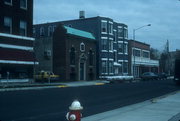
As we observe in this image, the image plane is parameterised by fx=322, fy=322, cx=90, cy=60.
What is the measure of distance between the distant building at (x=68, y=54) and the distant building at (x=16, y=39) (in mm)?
9794

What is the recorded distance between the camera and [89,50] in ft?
182

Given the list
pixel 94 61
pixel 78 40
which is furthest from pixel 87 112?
pixel 94 61

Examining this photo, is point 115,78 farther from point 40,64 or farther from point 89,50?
point 40,64

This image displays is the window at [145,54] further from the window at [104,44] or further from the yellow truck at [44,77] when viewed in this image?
the yellow truck at [44,77]

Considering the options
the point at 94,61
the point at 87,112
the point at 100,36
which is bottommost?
the point at 87,112

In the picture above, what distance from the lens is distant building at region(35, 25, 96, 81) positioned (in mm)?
49500

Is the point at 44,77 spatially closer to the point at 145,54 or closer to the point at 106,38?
the point at 106,38

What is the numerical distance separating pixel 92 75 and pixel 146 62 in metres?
30.0

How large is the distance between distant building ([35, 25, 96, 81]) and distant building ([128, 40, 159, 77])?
50.1 ft

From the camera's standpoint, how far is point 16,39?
123ft

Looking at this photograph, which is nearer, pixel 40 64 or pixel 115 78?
pixel 115 78

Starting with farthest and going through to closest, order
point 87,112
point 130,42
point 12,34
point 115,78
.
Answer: point 130,42 < point 115,78 < point 12,34 < point 87,112

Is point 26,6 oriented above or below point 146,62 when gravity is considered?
above

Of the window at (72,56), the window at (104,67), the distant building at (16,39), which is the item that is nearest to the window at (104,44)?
the window at (104,67)
